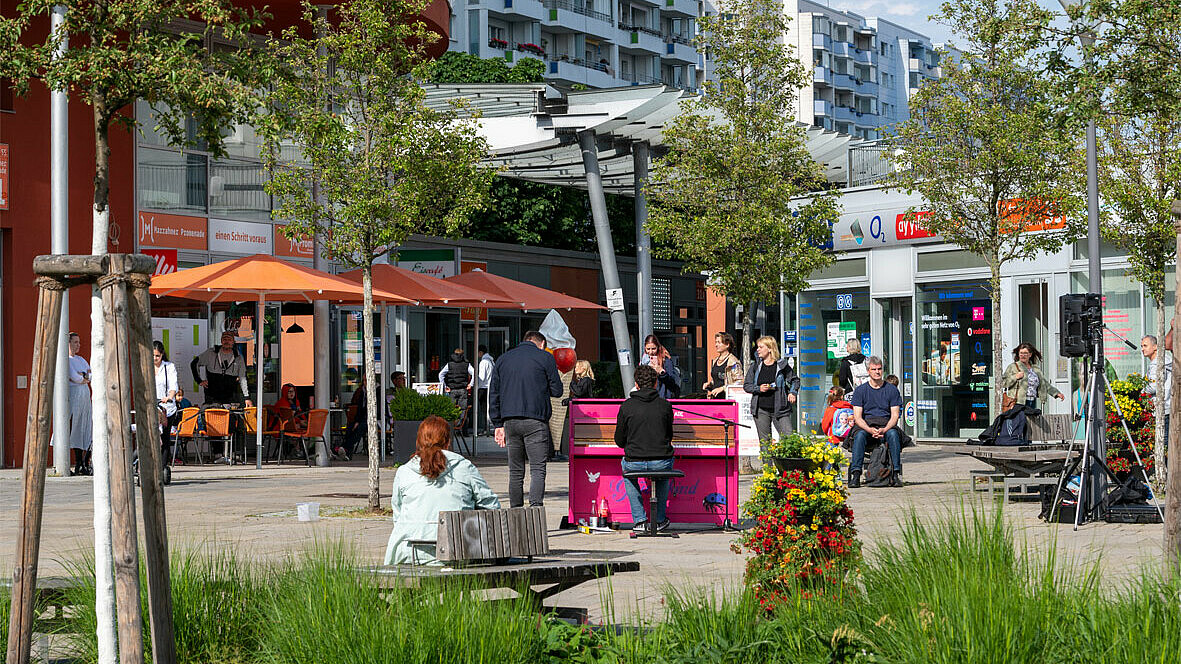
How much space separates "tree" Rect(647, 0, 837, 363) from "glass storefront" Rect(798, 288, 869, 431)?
705 centimetres

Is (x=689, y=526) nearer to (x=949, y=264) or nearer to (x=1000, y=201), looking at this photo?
(x=1000, y=201)

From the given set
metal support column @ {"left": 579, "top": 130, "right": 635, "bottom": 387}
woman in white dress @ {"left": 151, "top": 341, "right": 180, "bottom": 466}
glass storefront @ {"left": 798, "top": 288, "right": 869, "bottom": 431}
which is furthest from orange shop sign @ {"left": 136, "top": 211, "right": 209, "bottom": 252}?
glass storefront @ {"left": 798, "top": 288, "right": 869, "bottom": 431}

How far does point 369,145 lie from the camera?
14.4 meters

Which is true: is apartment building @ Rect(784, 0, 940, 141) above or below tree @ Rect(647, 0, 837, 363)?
above

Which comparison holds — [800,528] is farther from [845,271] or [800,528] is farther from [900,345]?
[845,271]

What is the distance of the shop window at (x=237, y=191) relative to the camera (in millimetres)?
A: 23608

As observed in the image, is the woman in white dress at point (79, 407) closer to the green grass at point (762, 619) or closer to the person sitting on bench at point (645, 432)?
the person sitting on bench at point (645, 432)

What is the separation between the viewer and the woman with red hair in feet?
26.6

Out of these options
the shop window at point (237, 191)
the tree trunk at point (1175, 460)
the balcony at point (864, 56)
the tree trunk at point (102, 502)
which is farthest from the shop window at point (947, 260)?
the balcony at point (864, 56)

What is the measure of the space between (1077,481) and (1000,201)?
8.30m

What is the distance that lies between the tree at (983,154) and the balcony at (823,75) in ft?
290

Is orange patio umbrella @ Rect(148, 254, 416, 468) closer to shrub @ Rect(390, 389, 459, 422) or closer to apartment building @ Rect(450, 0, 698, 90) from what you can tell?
shrub @ Rect(390, 389, 459, 422)

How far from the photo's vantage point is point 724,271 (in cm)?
2094

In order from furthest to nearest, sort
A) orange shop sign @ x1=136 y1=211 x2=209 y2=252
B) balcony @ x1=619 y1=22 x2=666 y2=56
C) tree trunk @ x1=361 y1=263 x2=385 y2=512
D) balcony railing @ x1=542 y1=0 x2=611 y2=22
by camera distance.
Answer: balcony @ x1=619 y1=22 x2=666 y2=56 → balcony railing @ x1=542 y1=0 x2=611 y2=22 → orange shop sign @ x1=136 y1=211 x2=209 y2=252 → tree trunk @ x1=361 y1=263 x2=385 y2=512
